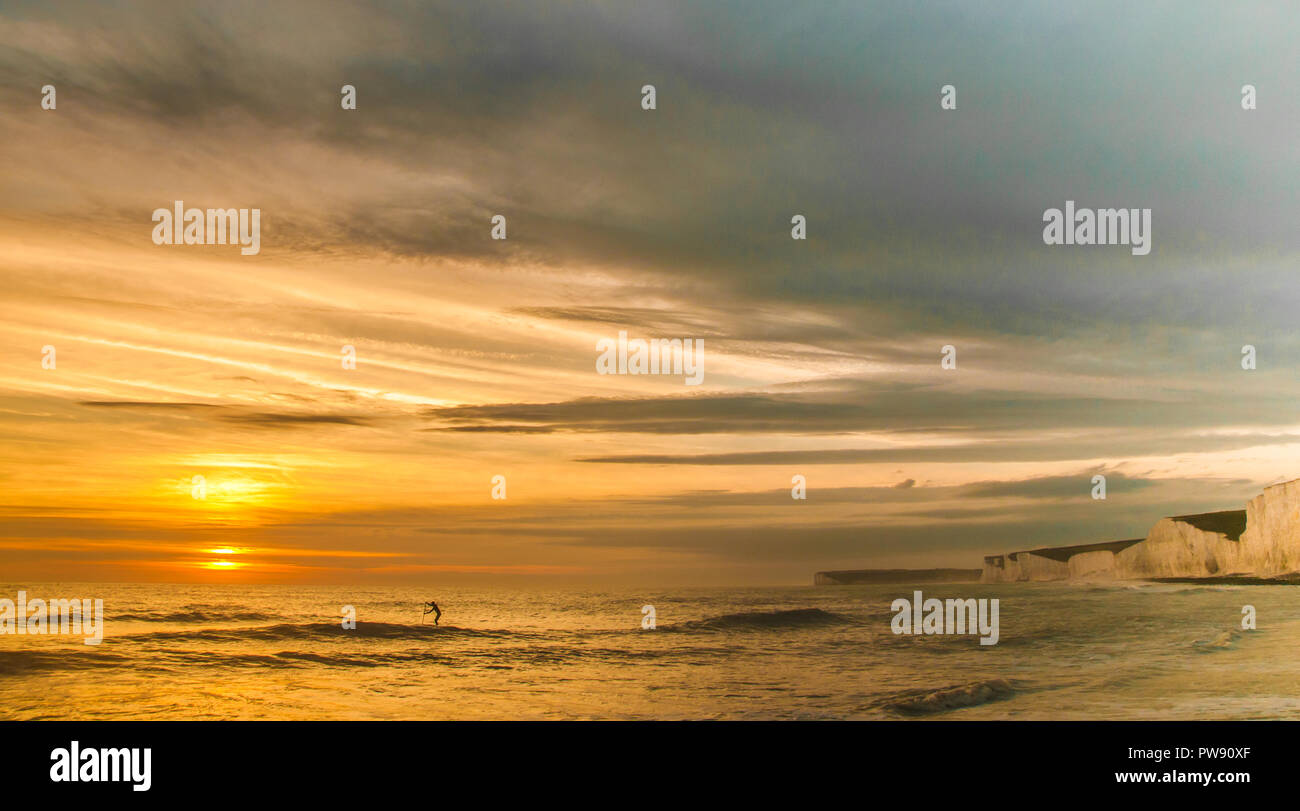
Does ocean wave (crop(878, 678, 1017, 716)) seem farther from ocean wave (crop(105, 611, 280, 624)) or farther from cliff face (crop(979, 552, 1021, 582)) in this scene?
cliff face (crop(979, 552, 1021, 582))

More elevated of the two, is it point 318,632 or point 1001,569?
point 318,632

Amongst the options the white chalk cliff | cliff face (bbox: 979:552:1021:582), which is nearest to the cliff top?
the white chalk cliff

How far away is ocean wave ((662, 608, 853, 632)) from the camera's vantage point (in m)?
39.8

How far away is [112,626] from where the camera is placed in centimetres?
3581

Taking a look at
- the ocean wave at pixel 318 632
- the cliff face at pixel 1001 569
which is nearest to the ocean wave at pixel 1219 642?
the ocean wave at pixel 318 632

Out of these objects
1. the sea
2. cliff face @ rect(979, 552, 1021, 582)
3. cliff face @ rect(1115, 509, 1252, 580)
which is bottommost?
cliff face @ rect(979, 552, 1021, 582)

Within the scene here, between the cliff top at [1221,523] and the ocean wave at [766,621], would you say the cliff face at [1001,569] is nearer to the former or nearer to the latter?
the cliff top at [1221,523]

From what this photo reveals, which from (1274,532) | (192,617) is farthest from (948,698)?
(1274,532)

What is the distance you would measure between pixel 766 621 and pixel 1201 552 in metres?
54.9

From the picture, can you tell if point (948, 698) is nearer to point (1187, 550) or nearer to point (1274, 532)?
point (1274, 532)

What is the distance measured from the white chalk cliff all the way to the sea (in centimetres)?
1965

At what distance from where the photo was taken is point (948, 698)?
52.5 feet

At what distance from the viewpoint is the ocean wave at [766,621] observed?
131 feet

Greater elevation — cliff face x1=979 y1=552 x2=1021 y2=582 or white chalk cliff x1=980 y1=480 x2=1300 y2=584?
white chalk cliff x1=980 y1=480 x2=1300 y2=584
